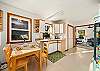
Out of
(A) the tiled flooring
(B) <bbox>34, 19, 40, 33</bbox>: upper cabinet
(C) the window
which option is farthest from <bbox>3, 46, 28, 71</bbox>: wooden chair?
(B) <bbox>34, 19, 40, 33</bbox>: upper cabinet

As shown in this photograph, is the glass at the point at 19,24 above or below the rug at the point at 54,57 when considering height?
above

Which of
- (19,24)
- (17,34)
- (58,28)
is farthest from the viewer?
(58,28)

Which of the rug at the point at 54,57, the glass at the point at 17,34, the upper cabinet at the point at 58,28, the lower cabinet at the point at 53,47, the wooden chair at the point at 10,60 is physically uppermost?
the upper cabinet at the point at 58,28

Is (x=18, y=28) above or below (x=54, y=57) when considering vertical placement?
above

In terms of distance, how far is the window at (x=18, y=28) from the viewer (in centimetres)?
406

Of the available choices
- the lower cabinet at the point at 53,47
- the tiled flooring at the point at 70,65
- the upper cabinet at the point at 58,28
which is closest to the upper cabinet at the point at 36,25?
the lower cabinet at the point at 53,47

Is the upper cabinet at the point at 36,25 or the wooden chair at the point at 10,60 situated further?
the upper cabinet at the point at 36,25

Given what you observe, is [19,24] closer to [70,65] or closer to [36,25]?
[36,25]

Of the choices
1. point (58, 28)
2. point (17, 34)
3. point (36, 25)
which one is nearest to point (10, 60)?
point (17, 34)

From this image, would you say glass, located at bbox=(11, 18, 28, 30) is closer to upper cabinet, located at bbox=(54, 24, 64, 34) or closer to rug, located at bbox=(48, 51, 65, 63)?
rug, located at bbox=(48, 51, 65, 63)

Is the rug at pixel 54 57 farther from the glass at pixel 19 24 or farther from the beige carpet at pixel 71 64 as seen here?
the glass at pixel 19 24

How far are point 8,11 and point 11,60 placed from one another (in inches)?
88.8

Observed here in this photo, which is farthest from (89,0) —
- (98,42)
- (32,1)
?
(98,42)

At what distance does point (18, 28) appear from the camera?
4.55 meters
